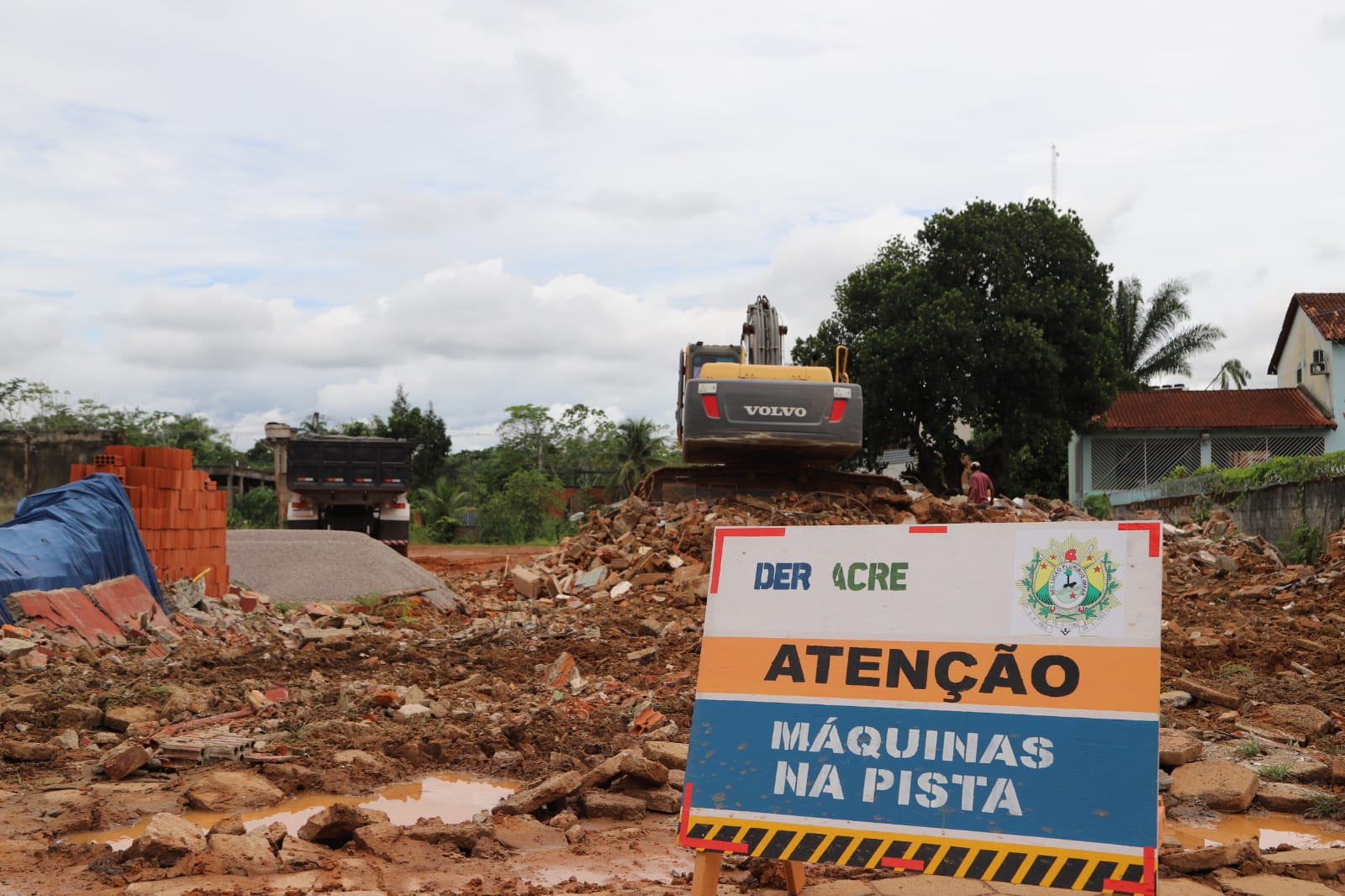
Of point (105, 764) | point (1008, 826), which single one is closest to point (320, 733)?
point (105, 764)

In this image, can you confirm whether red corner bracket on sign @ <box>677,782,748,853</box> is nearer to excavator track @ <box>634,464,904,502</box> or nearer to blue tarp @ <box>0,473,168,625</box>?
blue tarp @ <box>0,473,168,625</box>

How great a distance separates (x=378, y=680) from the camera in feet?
29.1

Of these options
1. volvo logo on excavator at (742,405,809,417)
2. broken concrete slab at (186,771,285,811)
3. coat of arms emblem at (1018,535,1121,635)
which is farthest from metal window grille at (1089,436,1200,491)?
coat of arms emblem at (1018,535,1121,635)

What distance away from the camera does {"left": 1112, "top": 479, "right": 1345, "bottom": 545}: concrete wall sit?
14.5 meters

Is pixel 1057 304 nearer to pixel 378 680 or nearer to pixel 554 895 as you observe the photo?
pixel 378 680

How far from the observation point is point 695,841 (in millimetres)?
3729

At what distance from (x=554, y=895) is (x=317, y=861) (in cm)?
111

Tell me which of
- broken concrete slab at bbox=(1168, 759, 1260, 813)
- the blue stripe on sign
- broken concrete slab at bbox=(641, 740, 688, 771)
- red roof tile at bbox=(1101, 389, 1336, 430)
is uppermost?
red roof tile at bbox=(1101, 389, 1336, 430)

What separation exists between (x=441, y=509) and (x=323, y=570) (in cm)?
2142

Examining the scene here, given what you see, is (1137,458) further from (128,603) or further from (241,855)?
(241,855)

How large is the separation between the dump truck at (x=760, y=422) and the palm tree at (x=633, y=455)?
25.1 m

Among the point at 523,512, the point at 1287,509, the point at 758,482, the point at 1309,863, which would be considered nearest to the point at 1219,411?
the point at 1287,509

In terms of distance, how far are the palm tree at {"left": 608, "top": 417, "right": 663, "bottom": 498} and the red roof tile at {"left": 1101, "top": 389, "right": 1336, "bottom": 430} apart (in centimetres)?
1726

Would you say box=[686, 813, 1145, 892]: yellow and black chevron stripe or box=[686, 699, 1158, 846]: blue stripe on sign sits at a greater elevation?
box=[686, 699, 1158, 846]: blue stripe on sign
